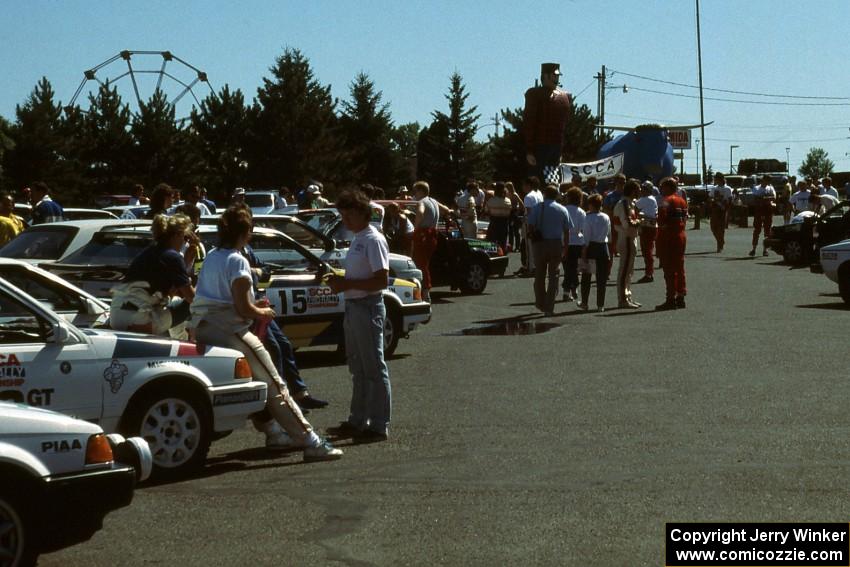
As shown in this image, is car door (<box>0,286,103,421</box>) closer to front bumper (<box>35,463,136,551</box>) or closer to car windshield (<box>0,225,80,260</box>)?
front bumper (<box>35,463,136,551</box>)

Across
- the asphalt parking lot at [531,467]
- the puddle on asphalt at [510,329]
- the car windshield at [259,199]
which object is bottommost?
the asphalt parking lot at [531,467]

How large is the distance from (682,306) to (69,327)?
550 inches

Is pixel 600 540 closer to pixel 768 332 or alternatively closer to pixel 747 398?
pixel 747 398

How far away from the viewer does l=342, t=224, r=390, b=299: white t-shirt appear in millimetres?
9938

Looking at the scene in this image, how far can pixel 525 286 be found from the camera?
84.2 ft

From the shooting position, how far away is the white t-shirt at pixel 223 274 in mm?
8969

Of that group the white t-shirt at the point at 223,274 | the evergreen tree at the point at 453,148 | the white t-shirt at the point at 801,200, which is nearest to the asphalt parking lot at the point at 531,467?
the white t-shirt at the point at 223,274

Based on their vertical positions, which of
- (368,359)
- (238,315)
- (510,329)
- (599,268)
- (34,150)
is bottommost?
(510,329)

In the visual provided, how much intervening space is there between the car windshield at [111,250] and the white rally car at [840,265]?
1148 centimetres

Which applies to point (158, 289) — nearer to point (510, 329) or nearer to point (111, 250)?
point (111, 250)

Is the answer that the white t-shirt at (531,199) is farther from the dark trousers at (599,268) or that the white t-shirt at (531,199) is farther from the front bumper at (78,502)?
the front bumper at (78,502)

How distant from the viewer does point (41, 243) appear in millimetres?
14523

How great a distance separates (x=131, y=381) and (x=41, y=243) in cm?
686

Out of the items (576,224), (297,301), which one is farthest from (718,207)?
(297,301)
